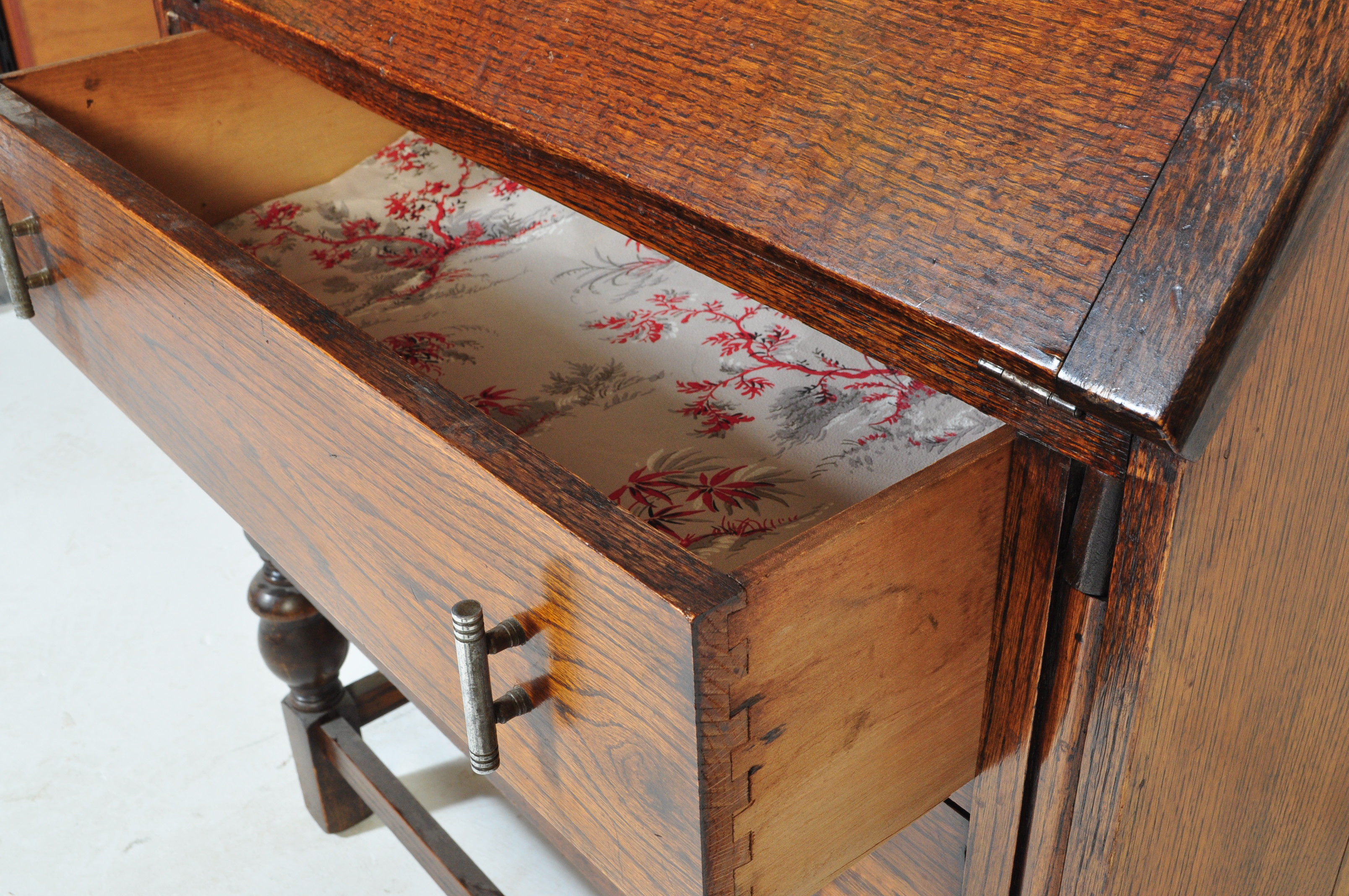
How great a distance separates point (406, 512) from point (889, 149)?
0.89 feet

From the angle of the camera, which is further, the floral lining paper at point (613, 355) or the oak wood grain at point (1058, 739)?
the floral lining paper at point (613, 355)

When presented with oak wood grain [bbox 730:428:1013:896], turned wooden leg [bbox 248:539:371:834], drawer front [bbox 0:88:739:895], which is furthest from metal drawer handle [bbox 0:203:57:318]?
oak wood grain [bbox 730:428:1013:896]

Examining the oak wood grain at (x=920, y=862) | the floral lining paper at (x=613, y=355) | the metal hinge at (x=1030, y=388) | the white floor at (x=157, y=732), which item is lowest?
the white floor at (x=157, y=732)

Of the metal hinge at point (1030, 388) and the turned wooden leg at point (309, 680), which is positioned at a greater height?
the metal hinge at point (1030, 388)

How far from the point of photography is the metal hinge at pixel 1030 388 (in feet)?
1.41

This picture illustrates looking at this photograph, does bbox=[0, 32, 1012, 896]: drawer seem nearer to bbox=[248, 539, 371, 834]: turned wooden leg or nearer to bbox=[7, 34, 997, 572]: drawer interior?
bbox=[7, 34, 997, 572]: drawer interior

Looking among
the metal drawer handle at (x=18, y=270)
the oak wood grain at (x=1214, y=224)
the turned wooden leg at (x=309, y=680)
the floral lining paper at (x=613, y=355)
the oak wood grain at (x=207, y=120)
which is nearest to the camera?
the oak wood grain at (x=1214, y=224)

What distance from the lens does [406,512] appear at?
0.54 m

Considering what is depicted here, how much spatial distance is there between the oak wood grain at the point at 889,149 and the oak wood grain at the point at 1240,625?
0.18 ft

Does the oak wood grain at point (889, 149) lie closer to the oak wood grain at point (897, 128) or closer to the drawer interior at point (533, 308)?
the oak wood grain at point (897, 128)

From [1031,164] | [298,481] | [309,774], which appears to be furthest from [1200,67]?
[309,774]

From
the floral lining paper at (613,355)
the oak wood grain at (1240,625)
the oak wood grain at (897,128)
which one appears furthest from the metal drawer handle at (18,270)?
the oak wood grain at (1240,625)

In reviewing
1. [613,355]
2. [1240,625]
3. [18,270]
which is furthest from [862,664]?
[18,270]

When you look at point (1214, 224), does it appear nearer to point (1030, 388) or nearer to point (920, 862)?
point (1030, 388)
